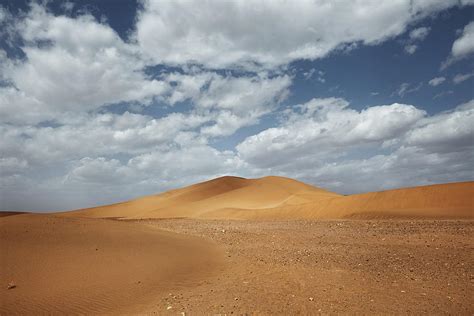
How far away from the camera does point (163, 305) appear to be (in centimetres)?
681

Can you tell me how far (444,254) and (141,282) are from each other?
32.4ft

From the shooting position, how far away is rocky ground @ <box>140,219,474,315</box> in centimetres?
653

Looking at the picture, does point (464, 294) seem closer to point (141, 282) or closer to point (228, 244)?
point (141, 282)

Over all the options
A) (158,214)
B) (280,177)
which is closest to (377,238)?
(158,214)

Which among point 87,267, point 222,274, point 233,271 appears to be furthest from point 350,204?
point 87,267

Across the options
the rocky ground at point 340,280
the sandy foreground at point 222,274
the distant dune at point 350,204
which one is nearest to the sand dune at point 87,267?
the sandy foreground at point 222,274

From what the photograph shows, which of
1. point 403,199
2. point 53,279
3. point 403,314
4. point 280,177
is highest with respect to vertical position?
point 280,177

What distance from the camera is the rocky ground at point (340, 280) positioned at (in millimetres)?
6527

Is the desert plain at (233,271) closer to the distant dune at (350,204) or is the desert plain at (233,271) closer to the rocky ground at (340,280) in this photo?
the rocky ground at (340,280)

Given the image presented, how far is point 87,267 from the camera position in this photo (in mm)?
9031

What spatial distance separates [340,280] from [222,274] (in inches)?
128

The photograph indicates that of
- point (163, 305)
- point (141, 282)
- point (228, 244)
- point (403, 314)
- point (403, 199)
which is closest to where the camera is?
point (403, 314)

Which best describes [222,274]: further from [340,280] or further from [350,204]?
[350,204]

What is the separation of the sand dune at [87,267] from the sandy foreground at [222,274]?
1.0 inches
